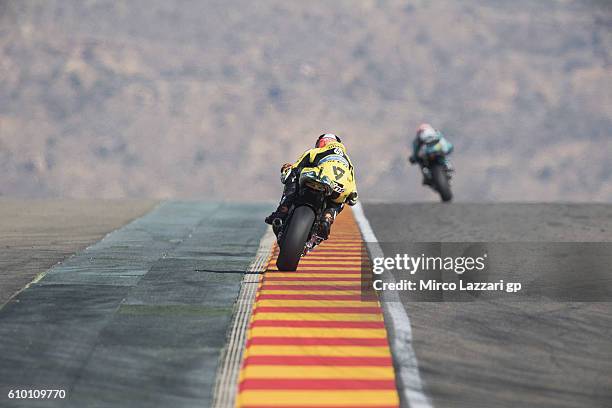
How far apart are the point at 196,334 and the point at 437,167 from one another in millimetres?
15546

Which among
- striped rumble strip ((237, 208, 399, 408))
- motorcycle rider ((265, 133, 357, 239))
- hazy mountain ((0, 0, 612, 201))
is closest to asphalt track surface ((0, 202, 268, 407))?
striped rumble strip ((237, 208, 399, 408))

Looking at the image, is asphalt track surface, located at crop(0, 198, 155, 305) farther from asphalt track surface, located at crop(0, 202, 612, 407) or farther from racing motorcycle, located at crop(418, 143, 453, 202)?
racing motorcycle, located at crop(418, 143, 453, 202)

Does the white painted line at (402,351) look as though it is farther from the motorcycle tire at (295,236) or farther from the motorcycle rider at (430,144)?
the motorcycle rider at (430,144)

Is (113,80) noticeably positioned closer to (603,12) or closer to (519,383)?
(603,12)

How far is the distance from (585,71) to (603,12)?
38.6ft

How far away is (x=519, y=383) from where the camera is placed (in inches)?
261

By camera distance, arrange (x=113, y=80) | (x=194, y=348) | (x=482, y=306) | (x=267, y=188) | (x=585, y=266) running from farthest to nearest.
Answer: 1. (x=113, y=80)
2. (x=267, y=188)
3. (x=585, y=266)
4. (x=482, y=306)
5. (x=194, y=348)

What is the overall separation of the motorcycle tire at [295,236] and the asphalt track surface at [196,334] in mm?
584

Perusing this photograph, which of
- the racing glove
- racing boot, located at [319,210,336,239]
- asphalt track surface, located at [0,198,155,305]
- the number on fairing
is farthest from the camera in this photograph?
asphalt track surface, located at [0,198,155,305]

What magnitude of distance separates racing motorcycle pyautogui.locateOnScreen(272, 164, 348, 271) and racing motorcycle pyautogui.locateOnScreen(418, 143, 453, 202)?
39.6 ft

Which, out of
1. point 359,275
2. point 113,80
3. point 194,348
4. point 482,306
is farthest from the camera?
point 113,80

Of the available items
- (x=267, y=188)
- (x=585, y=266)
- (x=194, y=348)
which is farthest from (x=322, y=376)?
(x=267, y=188)

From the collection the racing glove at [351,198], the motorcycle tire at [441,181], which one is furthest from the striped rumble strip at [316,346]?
the motorcycle tire at [441,181]

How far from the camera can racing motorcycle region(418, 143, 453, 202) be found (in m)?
22.7
